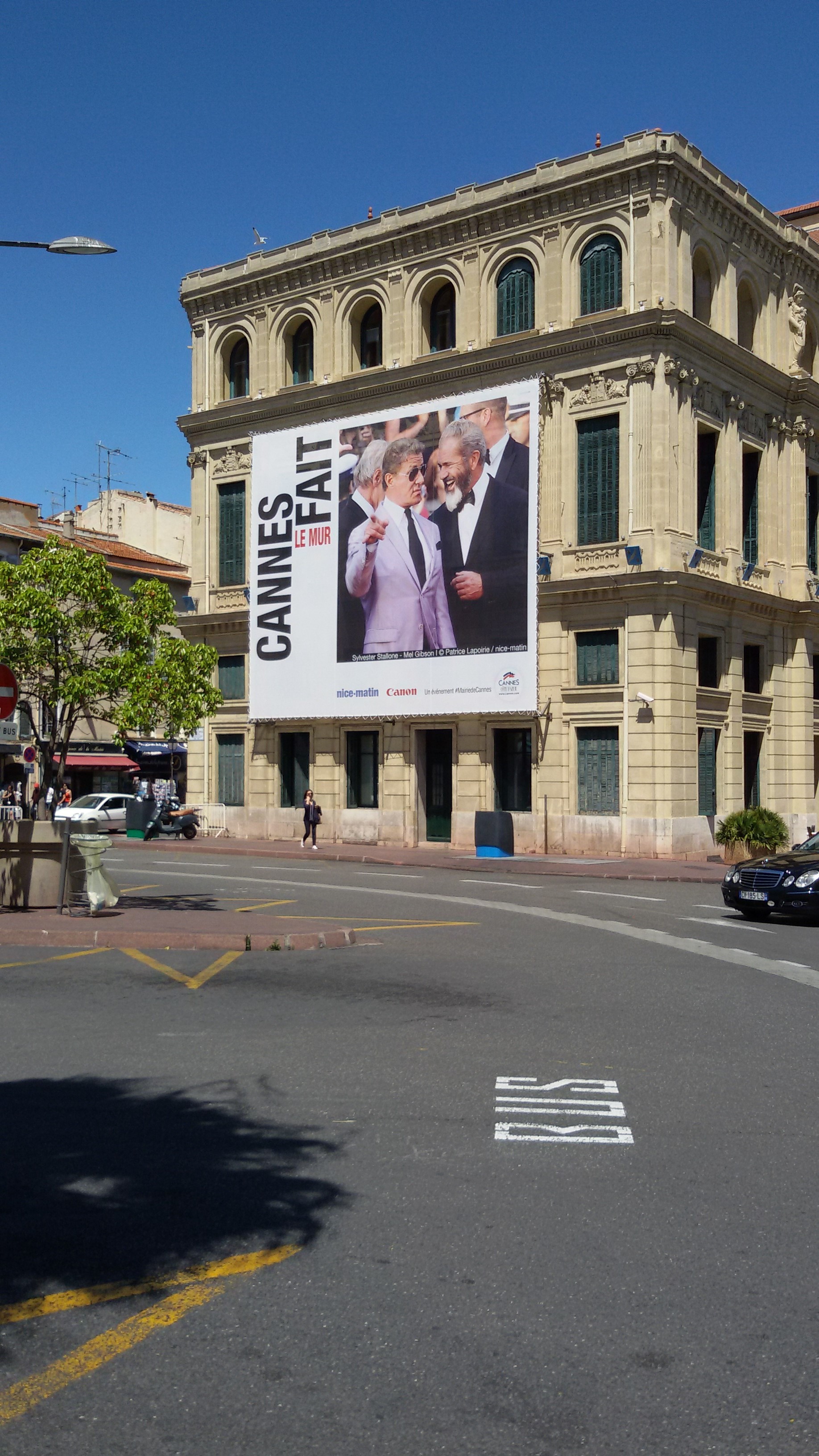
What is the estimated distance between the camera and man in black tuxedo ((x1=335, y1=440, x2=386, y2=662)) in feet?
122

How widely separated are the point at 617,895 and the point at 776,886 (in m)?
5.36

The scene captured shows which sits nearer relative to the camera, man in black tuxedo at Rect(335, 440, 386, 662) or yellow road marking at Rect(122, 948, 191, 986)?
yellow road marking at Rect(122, 948, 191, 986)

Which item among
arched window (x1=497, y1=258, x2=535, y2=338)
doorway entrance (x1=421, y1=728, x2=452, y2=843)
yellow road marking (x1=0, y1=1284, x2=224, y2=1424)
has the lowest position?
yellow road marking (x1=0, y1=1284, x2=224, y2=1424)

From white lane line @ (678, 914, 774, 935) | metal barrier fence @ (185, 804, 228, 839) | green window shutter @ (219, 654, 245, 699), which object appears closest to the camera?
white lane line @ (678, 914, 774, 935)

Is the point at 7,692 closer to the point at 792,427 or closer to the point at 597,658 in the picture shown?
the point at 597,658

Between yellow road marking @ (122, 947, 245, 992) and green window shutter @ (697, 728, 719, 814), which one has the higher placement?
green window shutter @ (697, 728, 719, 814)

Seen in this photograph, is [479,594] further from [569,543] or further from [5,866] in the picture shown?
[5,866]

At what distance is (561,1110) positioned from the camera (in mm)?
7320

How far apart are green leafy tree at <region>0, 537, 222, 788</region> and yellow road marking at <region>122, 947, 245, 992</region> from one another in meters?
5.03

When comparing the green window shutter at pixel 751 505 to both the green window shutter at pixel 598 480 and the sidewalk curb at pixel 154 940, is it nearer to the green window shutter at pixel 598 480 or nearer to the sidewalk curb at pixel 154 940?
the green window shutter at pixel 598 480

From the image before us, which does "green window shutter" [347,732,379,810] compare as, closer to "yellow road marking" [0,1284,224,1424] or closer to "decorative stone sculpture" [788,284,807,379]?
"decorative stone sculpture" [788,284,807,379]

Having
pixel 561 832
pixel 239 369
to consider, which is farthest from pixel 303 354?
pixel 561 832

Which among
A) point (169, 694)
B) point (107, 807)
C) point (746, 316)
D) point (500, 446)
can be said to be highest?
point (746, 316)

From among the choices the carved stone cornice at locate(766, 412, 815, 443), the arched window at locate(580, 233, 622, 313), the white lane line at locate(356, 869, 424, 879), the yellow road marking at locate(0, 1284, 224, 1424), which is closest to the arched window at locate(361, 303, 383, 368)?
the arched window at locate(580, 233, 622, 313)
